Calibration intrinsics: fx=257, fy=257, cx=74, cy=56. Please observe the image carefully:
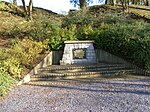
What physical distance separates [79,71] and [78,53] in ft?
6.26

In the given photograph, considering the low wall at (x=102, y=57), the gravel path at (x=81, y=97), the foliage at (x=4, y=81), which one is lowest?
the gravel path at (x=81, y=97)

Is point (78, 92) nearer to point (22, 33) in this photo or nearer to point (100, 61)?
point (100, 61)

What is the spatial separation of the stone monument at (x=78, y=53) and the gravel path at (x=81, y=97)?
280 cm

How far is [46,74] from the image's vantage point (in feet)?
31.3

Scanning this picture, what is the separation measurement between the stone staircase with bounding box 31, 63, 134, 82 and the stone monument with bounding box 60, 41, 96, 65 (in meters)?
1.15

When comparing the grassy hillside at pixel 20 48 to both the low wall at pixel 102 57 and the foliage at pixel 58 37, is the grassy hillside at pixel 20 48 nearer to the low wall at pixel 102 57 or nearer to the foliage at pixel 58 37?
the foliage at pixel 58 37

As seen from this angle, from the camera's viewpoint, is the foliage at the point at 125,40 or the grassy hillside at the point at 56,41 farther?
the foliage at the point at 125,40

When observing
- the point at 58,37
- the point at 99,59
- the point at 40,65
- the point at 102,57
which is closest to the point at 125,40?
the point at 102,57

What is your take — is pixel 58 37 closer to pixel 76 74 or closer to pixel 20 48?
pixel 20 48

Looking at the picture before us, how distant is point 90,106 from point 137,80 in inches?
137

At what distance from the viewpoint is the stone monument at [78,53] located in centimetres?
1151

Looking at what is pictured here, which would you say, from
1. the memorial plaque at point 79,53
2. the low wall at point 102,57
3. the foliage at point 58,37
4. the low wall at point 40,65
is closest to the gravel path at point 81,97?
the low wall at point 40,65

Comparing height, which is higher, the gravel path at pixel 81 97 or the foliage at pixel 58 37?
the foliage at pixel 58 37

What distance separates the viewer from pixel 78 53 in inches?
465
